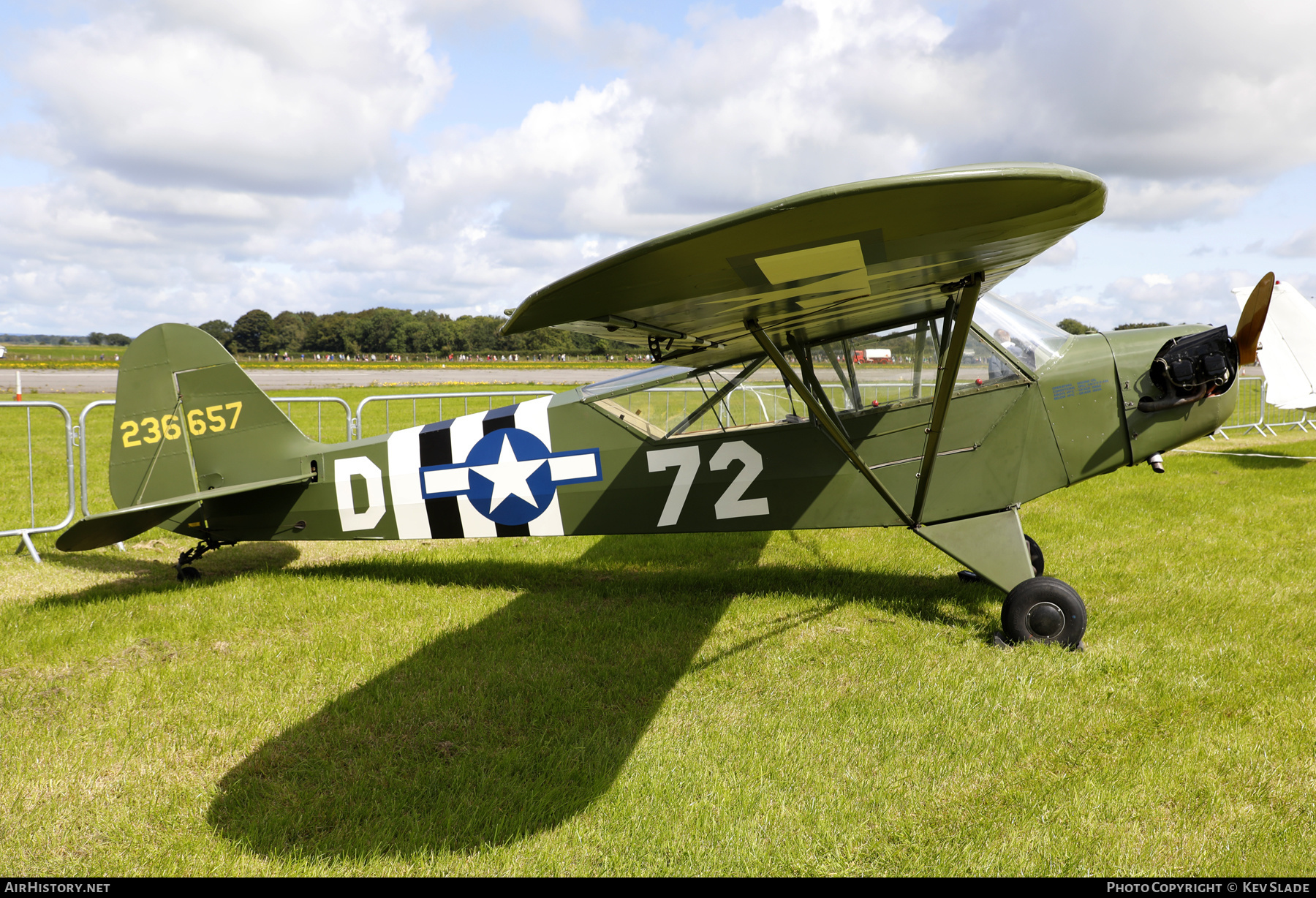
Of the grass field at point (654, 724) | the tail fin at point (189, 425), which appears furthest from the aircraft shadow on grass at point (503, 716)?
the tail fin at point (189, 425)

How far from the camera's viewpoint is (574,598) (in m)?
5.85

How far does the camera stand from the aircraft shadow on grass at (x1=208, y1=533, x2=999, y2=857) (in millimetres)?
2912

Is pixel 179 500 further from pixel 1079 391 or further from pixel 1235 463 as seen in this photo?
pixel 1235 463

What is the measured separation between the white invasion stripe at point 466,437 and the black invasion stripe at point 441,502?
0.14 feet

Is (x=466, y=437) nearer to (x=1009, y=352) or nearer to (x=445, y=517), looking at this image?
(x=445, y=517)

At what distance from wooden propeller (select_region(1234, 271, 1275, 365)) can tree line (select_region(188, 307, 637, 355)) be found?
91242 millimetres

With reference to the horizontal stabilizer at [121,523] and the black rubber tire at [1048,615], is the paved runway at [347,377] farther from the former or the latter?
the black rubber tire at [1048,615]

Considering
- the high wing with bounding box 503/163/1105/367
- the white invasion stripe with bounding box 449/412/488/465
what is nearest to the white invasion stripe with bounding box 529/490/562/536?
the white invasion stripe with bounding box 449/412/488/465

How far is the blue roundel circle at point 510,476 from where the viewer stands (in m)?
5.68

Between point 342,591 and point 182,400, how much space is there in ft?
7.04

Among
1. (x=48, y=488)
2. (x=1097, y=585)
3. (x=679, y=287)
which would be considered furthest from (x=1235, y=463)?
(x=48, y=488)

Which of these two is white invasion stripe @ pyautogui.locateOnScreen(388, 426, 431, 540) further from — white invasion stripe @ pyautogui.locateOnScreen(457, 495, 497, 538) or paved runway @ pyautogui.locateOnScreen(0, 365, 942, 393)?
paved runway @ pyautogui.locateOnScreen(0, 365, 942, 393)

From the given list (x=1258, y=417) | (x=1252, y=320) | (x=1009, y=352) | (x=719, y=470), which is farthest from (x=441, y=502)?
(x=1258, y=417)

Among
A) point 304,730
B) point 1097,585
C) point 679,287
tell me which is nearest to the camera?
point 679,287
